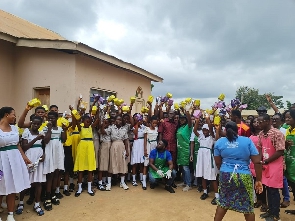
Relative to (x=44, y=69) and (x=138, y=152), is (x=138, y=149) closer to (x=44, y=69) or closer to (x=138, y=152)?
(x=138, y=152)

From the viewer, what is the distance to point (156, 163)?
20.0 ft

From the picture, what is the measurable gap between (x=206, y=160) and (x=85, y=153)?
2631 millimetres

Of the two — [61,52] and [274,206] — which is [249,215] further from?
[61,52]

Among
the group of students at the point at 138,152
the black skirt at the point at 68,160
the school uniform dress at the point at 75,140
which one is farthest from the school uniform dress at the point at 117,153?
the black skirt at the point at 68,160

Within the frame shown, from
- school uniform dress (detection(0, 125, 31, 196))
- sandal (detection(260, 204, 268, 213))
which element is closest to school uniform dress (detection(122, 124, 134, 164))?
school uniform dress (detection(0, 125, 31, 196))

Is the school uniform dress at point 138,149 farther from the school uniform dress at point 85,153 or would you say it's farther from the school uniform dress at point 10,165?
the school uniform dress at point 10,165

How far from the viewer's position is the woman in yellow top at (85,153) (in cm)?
539

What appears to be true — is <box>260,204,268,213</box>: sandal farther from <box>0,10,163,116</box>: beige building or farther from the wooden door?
the wooden door

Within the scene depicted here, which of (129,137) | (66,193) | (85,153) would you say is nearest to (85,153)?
(85,153)

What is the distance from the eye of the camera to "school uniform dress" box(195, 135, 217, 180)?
17.8 feet

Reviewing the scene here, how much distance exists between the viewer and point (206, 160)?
5543mm

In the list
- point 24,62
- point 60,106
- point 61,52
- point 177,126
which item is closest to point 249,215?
point 177,126

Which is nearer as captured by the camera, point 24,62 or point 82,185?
point 82,185

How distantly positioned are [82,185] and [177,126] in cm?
273
